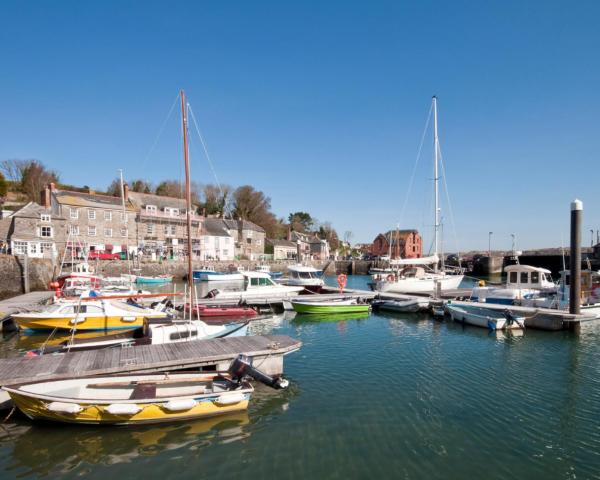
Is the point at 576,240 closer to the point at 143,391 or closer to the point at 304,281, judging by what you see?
the point at 143,391

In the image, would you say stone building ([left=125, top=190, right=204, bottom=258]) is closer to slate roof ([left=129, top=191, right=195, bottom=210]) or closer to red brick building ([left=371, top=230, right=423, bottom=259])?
slate roof ([left=129, top=191, right=195, bottom=210])

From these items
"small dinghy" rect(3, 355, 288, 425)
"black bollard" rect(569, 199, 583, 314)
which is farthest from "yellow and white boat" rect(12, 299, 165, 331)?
"black bollard" rect(569, 199, 583, 314)

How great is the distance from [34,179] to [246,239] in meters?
43.1

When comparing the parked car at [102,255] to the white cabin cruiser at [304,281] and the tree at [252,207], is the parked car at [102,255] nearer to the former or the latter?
the white cabin cruiser at [304,281]

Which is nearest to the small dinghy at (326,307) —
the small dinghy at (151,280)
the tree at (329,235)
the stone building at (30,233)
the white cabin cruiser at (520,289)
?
the white cabin cruiser at (520,289)

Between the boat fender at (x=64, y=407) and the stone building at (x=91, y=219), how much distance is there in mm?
50131

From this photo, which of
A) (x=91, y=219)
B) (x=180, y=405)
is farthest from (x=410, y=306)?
(x=91, y=219)

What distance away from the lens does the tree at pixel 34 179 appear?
6931 cm

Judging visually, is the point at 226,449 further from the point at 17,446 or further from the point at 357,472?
the point at 17,446

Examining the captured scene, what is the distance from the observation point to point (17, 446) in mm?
8805

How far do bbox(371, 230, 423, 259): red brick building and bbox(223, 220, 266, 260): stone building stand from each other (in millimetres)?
36979

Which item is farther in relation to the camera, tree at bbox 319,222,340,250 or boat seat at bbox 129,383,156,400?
tree at bbox 319,222,340,250

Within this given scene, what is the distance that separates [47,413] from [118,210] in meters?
58.2

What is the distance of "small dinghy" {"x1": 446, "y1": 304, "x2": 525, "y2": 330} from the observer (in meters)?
21.8
